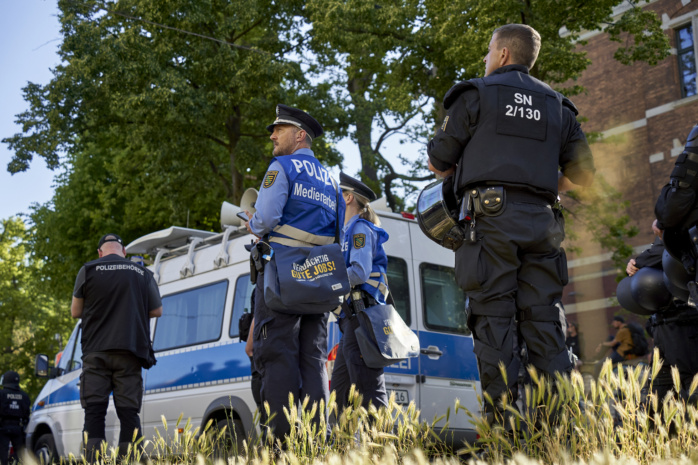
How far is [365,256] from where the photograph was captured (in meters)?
6.32

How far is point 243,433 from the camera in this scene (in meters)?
8.20

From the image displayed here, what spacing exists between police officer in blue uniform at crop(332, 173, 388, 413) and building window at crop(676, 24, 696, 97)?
61.1 ft

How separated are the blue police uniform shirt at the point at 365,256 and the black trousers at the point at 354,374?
0.32m

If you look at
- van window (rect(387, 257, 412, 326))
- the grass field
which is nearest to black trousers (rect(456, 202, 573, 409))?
the grass field

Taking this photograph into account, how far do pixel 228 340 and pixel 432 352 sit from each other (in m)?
2.24

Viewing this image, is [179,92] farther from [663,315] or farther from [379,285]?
[663,315]

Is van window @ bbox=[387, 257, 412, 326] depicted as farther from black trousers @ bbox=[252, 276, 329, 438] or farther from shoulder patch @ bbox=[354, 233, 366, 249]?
black trousers @ bbox=[252, 276, 329, 438]

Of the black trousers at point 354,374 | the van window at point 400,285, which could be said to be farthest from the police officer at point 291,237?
the van window at point 400,285

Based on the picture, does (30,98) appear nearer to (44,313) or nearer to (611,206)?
(611,206)

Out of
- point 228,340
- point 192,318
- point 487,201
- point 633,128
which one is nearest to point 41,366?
point 192,318

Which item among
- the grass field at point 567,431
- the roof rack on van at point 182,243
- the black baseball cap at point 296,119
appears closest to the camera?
the grass field at point 567,431

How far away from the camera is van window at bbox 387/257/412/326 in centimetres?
815

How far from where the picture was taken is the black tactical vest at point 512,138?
4301mm

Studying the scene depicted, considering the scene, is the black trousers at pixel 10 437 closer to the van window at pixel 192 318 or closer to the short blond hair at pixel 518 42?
the van window at pixel 192 318
